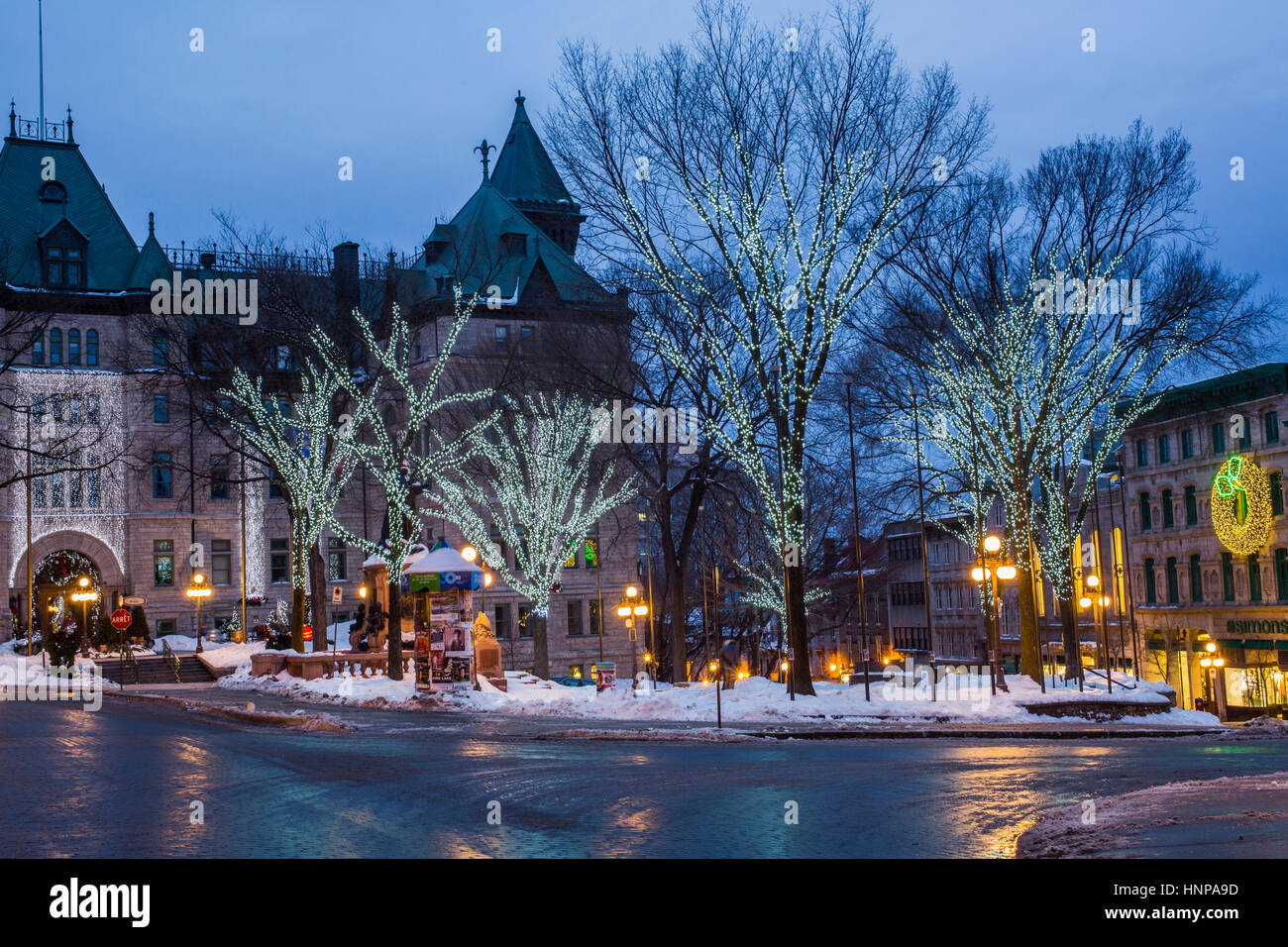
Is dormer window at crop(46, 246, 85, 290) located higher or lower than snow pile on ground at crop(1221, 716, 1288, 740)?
higher

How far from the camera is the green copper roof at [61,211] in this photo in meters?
61.8

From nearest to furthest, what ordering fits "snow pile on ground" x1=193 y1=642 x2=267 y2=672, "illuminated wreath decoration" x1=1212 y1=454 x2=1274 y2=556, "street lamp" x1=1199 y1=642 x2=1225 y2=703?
"snow pile on ground" x1=193 y1=642 x2=267 y2=672, "street lamp" x1=1199 y1=642 x2=1225 y2=703, "illuminated wreath decoration" x1=1212 y1=454 x2=1274 y2=556

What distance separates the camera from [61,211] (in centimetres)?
6366

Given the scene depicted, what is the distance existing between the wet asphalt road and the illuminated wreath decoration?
96.4ft

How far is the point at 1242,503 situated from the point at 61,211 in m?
53.1

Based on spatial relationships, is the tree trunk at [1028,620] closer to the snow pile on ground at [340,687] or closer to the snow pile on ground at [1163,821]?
the snow pile on ground at [340,687]

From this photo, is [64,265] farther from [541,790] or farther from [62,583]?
[541,790]

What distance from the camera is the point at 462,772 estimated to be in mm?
17219

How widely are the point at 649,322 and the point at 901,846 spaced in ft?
85.7

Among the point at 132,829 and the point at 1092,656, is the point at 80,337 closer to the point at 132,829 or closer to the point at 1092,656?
the point at 1092,656

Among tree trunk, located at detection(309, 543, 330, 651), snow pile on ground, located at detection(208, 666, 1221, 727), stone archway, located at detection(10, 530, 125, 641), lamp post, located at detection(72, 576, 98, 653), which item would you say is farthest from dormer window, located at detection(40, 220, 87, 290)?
snow pile on ground, located at detection(208, 666, 1221, 727)

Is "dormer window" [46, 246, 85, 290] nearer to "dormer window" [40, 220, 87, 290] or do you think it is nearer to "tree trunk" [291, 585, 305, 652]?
"dormer window" [40, 220, 87, 290]

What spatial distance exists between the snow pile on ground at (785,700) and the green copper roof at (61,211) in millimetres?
34972

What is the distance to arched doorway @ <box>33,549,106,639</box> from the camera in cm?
6084
